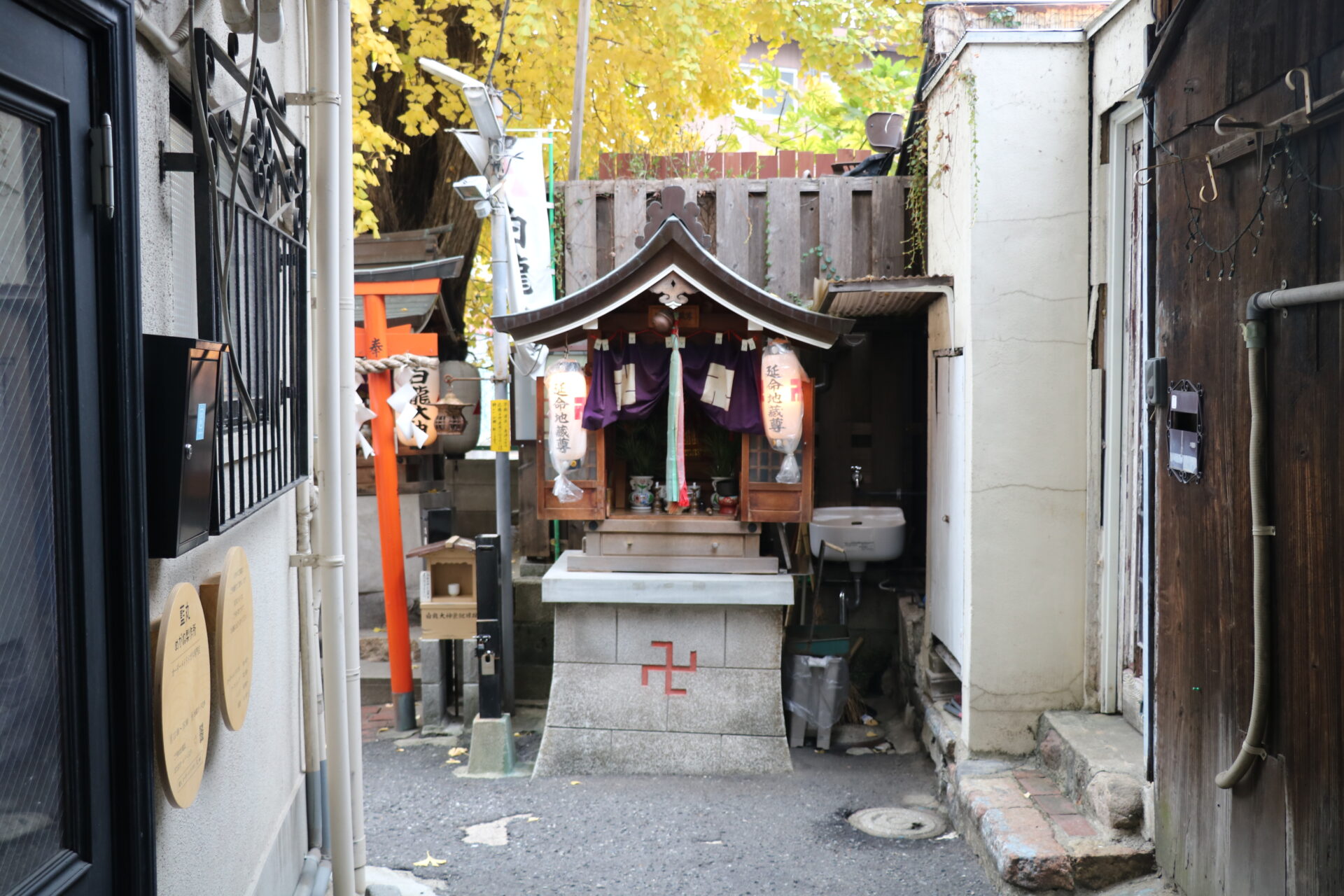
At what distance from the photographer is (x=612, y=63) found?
44.1 ft

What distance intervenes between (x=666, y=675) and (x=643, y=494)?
156cm

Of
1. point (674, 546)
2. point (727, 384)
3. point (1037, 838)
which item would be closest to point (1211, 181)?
point (1037, 838)

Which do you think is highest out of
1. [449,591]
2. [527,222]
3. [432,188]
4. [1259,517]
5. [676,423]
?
[432,188]

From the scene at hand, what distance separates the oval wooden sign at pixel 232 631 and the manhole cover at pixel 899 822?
4.90 meters

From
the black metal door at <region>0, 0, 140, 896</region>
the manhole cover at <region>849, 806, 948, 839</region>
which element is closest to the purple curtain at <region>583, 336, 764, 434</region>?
the manhole cover at <region>849, 806, 948, 839</region>

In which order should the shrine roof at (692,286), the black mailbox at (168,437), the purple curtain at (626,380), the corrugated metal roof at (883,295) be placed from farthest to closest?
the purple curtain at (626,380)
the shrine roof at (692,286)
the corrugated metal roof at (883,295)
the black mailbox at (168,437)

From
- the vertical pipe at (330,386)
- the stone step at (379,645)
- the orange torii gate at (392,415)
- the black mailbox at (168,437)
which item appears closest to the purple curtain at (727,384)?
the orange torii gate at (392,415)

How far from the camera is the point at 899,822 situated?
295 inches

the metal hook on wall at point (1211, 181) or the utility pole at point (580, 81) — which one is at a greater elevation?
the utility pole at point (580, 81)

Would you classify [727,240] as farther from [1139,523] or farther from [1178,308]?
[1178,308]

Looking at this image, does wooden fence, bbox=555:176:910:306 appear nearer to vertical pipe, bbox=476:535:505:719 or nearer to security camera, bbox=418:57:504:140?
security camera, bbox=418:57:504:140

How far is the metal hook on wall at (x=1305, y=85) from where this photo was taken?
3480 millimetres

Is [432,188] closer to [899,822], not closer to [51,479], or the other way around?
[899,822]

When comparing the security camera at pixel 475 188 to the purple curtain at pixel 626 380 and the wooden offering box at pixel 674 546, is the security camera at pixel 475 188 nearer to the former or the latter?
the purple curtain at pixel 626 380
